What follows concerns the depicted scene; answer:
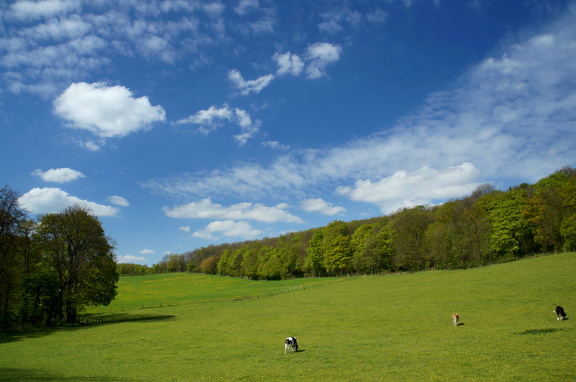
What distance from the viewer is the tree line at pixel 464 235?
218ft

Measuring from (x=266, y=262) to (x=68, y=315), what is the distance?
9230 centimetres

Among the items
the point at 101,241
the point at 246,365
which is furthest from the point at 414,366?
the point at 101,241

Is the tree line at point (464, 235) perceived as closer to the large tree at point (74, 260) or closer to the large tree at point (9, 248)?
the large tree at point (74, 260)

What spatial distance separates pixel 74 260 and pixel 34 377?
1419 inches

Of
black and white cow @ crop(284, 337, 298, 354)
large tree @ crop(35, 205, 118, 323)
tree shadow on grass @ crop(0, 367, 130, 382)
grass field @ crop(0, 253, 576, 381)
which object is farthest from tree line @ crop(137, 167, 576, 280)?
tree shadow on grass @ crop(0, 367, 130, 382)

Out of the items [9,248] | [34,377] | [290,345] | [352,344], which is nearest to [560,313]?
[352,344]

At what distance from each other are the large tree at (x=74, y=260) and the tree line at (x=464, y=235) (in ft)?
225

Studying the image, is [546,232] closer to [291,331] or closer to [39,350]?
[291,331]

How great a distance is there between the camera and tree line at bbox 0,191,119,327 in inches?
1656

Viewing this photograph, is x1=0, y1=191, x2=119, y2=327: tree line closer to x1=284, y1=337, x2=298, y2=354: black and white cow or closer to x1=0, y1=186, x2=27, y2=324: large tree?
x1=0, y1=186, x2=27, y2=324: large tree

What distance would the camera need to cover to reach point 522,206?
69562mm

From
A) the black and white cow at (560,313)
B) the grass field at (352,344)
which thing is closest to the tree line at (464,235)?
the grass field at (352,344)

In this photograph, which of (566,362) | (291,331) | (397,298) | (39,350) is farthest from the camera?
(397,298)

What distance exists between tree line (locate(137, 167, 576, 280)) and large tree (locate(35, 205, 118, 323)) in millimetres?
68438
